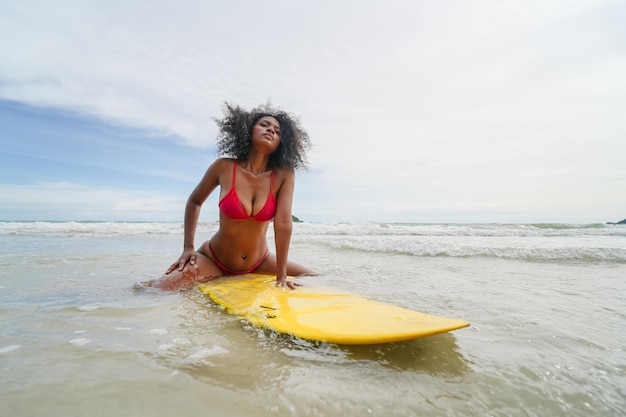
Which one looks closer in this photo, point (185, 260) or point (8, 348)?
point (8, 348)

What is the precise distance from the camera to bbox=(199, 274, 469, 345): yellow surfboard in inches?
62.1

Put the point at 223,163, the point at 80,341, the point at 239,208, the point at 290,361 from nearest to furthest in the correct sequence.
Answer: the point at 290,361
the point at 80,341
the point at 239,208
the point at 223,163

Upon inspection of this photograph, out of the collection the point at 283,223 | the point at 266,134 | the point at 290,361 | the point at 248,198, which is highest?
the point at 266,134

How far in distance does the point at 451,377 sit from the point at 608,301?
2.24 m

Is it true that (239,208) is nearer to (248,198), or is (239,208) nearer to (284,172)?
(248,198)

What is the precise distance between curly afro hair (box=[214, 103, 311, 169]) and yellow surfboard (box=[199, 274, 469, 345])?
57.1 inches

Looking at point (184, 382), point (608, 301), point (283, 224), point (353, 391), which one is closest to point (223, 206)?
point (283, 224)

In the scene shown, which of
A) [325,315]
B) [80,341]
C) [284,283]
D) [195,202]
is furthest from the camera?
[195,202]

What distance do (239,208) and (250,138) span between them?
2.84ft

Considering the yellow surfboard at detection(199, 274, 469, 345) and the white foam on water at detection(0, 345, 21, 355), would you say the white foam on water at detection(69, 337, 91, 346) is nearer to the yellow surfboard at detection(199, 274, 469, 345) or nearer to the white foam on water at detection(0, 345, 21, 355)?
the white foam on water at detection(0, 345, 21, 355)

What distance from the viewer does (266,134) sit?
3.51 metres

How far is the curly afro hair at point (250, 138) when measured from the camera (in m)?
3.68

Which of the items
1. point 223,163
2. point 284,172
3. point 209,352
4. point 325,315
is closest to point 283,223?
point 284,172

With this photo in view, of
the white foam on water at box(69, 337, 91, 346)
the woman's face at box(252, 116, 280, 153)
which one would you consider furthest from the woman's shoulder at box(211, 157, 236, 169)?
the white foam on water at box(69, 337, 91, 346)
